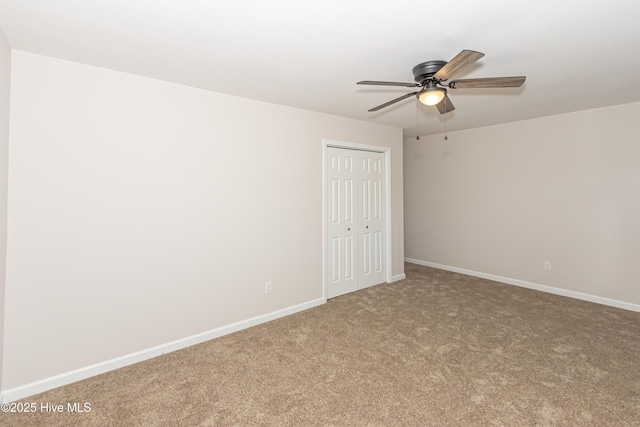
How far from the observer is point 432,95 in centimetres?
218

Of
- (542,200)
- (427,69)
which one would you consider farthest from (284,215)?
(542,200)

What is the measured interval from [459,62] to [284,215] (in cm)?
231

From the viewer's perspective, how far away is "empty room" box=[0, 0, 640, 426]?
6.25 feet

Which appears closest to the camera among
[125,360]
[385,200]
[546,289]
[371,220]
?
[125,360]

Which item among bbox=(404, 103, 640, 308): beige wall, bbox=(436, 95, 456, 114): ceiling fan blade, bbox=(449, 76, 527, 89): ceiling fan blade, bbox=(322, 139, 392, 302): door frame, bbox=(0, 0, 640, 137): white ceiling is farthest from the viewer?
bbox=(322, 139, 392, 302): door frame

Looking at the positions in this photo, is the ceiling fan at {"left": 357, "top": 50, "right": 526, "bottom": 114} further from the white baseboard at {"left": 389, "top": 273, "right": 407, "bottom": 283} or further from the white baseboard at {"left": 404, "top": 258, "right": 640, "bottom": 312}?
the white baseboard at {"left": 404, "top": 258, "right": 640, "bottom": 312}

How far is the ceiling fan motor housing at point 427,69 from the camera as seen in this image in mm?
2225

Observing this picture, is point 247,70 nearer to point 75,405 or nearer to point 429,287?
point 75,405

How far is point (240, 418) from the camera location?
192 centimetres

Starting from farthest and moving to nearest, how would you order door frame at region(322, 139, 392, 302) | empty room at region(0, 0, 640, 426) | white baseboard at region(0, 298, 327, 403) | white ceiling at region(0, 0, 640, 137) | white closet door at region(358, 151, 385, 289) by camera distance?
white closet door at region(358, 151, 385, 289)
door frame at region(322, 139, 392, 302)
white baseboard at region(0, 298, 327, 403)
empty room at region(0, 0, 640, 426)
white ceiling at region(0, 0, 640, 137)

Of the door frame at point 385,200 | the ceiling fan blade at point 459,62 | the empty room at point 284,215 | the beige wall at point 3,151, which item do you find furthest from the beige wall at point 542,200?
the beige wall at point 3,151

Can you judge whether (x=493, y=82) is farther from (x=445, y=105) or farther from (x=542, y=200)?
(x=542, y=200)

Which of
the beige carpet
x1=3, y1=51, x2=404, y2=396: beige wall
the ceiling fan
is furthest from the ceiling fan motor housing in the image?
the beige carpet

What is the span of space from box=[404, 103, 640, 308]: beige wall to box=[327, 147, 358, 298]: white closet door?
80.6 inches
